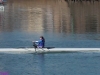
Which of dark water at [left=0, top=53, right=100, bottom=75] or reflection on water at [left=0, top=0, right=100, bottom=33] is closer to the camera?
dark water at [left=0, top=53, right=100, bottom=75]

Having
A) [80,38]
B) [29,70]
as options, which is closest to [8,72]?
[29,70]

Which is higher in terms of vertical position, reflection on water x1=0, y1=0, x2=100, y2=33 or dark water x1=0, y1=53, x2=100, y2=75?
reflection on water x1=0, y1=0, x2=100, y2=33

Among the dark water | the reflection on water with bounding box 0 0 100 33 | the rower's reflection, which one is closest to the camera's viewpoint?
the dark water

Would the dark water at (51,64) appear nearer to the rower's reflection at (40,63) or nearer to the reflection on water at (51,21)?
the rower's reflection at (40,63)

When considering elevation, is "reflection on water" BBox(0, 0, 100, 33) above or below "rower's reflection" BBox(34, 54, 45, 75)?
above

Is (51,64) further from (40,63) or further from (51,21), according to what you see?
(51,21)

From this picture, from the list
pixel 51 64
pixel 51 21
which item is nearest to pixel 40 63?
pixel 51 64

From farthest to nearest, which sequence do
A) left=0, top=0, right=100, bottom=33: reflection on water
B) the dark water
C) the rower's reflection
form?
1. left=0, top=0, right=100, bottom=33: reflection on water
2. the rower's reflection
3. the dark water

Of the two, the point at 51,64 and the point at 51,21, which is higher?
the point at 51,21

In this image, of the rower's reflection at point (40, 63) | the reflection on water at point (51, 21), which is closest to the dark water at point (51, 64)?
the rower's reflection at point (40, 63)

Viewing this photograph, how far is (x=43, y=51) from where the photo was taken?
32.8 metres

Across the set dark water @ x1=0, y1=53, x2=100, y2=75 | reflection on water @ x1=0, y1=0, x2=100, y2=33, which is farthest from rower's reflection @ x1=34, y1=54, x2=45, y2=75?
reflection on water @ x1=0, y1=0, x2=100, y2=33

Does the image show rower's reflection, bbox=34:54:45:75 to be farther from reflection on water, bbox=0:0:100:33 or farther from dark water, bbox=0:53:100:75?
reflection on water, bbox=0:0:100:33

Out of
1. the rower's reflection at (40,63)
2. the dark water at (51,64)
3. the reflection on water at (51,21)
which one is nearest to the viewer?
the dark water at (51,64)
